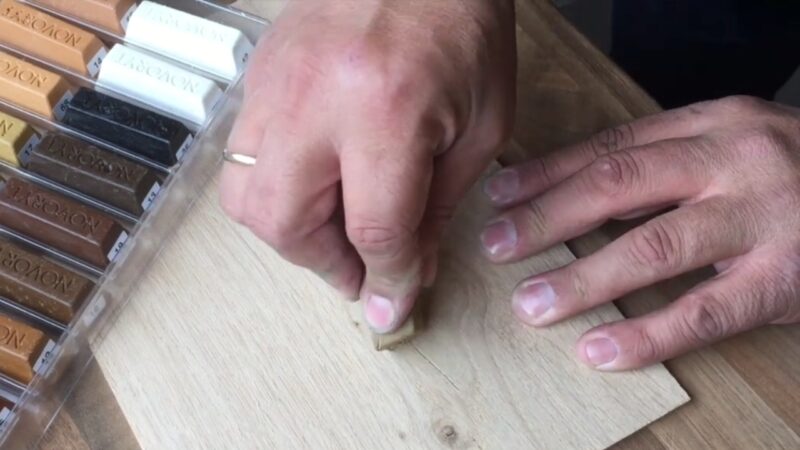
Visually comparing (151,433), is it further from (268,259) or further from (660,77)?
(660,77)

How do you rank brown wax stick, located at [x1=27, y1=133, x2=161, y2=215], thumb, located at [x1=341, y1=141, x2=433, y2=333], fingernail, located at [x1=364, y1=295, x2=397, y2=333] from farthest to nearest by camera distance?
brown wax stick, located at [x1=27, y1=133, x2=161, y2=215] < fingernail, located at [x1=364, y1=295, x2=397, y2=333] < thumb, located at [x1=341, y1=141, x2=433, y2=333]

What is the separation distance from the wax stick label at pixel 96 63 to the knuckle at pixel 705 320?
1.83 feet

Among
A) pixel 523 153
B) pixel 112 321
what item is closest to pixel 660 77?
pixel 523 153

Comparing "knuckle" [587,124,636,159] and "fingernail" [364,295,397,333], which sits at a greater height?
"knuckle" [587,124,636,159]

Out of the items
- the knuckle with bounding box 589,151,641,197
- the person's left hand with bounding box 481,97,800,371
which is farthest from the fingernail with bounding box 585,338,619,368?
the knuckle with bounding box 589,151,641,197

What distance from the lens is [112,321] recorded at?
2.28ft

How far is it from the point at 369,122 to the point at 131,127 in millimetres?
342

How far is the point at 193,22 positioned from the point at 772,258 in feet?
1.76

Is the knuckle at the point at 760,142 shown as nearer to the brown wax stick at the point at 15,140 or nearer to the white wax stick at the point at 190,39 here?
the white wax stick at the point at 190,39

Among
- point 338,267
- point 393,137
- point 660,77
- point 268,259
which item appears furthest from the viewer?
point 660,77

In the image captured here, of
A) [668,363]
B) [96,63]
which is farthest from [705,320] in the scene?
[96,63]

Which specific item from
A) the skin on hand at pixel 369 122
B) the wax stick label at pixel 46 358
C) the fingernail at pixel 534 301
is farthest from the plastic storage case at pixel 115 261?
the fingernail at pixel 534 301

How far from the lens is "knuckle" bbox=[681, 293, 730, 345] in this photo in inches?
25.0

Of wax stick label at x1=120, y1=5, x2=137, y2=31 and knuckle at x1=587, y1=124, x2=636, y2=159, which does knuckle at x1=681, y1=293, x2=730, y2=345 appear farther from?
wax stick label at x1=120, y1=5, x2=137, y2=31
